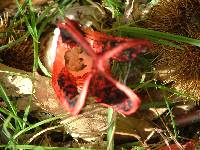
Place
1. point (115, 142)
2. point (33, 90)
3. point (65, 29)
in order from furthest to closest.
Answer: point (115, 142) < point (33, 90) < point (65, 29)

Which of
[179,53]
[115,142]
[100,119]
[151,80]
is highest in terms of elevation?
[179,53]

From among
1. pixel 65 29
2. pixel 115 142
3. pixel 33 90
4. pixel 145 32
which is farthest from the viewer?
A: pixel 115 142

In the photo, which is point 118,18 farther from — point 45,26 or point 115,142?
point 115,142

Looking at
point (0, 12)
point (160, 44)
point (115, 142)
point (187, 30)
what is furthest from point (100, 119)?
point (0, 12)

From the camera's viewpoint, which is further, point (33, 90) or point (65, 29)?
point (33, 90)

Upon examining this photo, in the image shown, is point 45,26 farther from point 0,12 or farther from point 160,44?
point 160,44

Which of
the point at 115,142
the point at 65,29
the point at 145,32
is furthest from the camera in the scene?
the point at 115,142

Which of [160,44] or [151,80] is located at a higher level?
[160,44]

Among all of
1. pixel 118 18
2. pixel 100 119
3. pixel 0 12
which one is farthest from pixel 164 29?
pixel 0 12

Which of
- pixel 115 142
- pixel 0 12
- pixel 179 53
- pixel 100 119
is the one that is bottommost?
pixel 115 142
